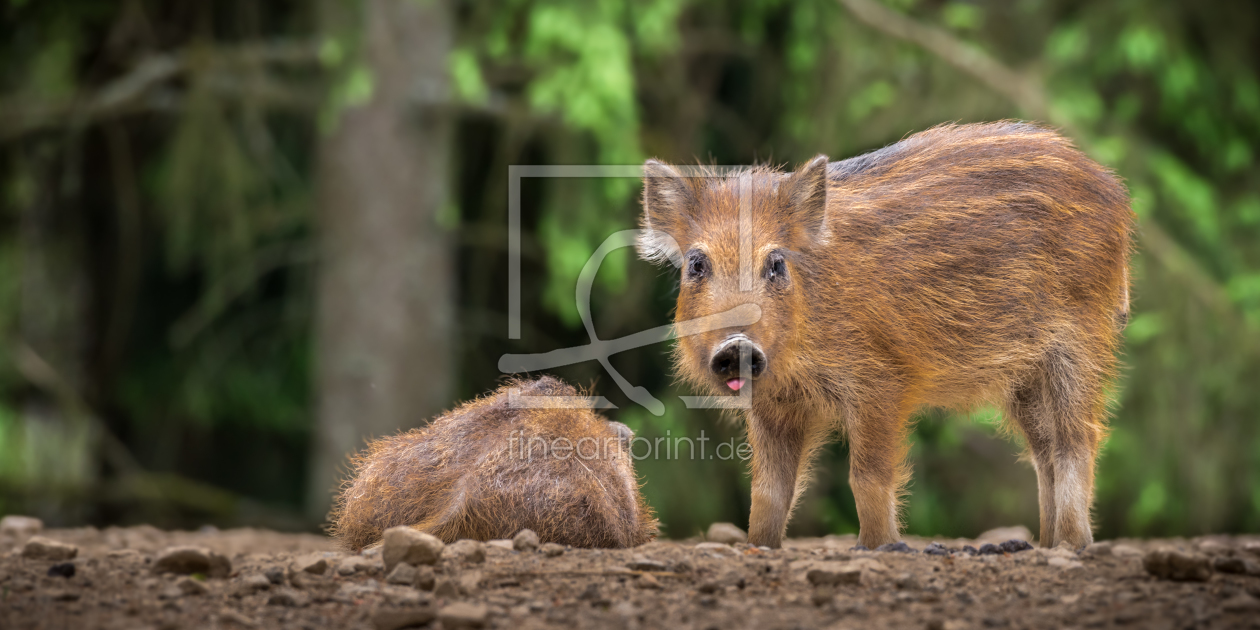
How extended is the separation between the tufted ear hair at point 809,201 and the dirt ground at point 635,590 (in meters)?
1.42

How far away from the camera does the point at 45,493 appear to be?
10.2 metres

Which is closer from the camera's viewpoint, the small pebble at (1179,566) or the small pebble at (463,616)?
the small pebble at (463,616)

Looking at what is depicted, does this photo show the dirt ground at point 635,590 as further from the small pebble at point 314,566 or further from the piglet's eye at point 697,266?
the piglet's eye at point 697,266

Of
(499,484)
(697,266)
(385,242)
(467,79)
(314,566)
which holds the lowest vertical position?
(314,566)

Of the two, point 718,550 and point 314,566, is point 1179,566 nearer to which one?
point 718,550

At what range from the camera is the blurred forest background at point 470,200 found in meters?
9.32

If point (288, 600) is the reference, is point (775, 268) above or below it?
above

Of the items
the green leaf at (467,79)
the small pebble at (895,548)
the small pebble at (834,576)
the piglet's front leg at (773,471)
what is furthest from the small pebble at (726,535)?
the green leaf at (467,79)

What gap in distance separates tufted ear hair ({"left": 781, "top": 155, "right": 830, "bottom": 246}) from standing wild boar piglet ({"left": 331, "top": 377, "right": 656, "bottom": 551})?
127 centimetres

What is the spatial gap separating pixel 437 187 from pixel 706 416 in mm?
2964

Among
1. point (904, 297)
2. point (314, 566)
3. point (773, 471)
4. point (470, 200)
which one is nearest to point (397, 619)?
point (314, 566)

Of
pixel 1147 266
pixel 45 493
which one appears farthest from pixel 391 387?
pixel 1147 266

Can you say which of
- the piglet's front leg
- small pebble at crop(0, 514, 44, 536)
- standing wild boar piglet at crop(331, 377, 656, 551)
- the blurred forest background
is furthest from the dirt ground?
the blurred forest background

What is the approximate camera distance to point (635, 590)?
12.6ft
